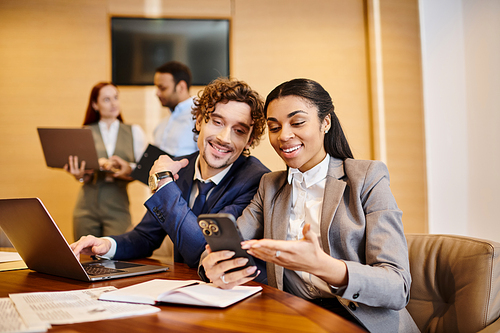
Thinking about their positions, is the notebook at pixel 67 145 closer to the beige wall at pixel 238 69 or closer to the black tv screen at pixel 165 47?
the beige wall at pixel 238 69

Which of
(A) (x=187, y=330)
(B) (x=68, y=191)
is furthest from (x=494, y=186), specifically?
(B) (x=68, y=191)

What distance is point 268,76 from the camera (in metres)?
4.36

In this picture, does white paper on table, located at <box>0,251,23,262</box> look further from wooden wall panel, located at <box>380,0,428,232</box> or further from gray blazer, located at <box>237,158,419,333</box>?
wooden wall panel, located at <box>380,0,428,232</box>

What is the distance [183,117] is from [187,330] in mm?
2582

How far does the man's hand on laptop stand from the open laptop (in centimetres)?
18

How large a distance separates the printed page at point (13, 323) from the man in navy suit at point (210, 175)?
63 cm

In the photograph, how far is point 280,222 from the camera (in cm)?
127

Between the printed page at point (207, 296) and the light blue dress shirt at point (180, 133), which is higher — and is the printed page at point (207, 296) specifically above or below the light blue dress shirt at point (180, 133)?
below

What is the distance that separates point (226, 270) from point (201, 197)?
2.13 ft

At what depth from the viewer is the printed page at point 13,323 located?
2.14 ft

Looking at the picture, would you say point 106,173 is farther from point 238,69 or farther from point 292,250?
point 292,250

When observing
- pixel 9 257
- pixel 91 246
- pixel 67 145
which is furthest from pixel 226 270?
pixel 67 145

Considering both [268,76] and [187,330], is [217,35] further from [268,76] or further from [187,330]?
[187,330]

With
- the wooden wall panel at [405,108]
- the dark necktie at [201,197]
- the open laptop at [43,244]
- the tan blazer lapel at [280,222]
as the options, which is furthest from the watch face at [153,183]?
the wooden wall panel at [405,108]
